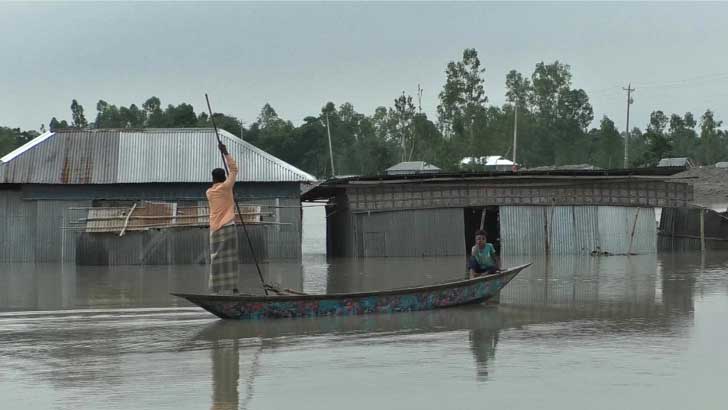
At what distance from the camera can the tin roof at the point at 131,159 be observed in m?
22.7

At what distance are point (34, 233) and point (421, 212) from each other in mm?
9564

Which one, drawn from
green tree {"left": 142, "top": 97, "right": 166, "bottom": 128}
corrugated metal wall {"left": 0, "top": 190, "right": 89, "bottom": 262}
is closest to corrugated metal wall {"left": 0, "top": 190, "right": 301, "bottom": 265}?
corrugated metal wall {"left": 0, "top": 190, "right": 89, "bottom": 262}

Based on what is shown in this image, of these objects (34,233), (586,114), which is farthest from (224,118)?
(34,233)

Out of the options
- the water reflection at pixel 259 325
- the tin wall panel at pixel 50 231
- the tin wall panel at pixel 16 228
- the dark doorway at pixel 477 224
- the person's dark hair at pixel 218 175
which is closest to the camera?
the water reflection at pixel 259 325

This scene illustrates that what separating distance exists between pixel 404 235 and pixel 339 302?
39.0 ft

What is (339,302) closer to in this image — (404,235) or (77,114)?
(404,235)

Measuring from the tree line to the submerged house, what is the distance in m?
23.7

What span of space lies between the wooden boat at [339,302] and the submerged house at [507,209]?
35.0 feet

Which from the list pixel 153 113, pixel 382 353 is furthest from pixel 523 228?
pixel 153 113

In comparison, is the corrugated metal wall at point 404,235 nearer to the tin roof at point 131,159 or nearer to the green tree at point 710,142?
the tin roof at point 131,159

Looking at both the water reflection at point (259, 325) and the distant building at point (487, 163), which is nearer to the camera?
the water reflection at point (259, 325)

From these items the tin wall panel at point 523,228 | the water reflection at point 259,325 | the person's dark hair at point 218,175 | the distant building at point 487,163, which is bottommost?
the water reflection at point 259,325

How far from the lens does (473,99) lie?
46.9 m

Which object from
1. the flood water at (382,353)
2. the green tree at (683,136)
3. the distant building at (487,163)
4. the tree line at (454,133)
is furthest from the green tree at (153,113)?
the flood water at (382,353)
